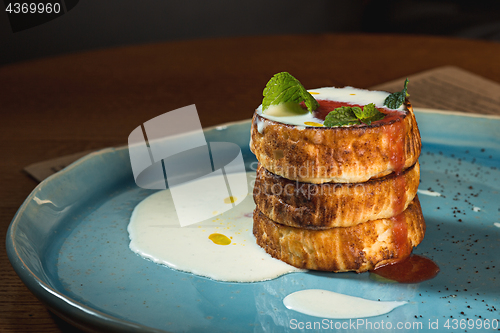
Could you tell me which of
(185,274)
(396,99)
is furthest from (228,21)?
(185,274)

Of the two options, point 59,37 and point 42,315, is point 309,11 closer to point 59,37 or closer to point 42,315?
point 59,37

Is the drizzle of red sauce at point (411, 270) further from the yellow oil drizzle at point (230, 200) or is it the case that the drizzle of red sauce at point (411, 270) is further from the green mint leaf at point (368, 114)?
the yellow oil drizzle at point (230, 200)

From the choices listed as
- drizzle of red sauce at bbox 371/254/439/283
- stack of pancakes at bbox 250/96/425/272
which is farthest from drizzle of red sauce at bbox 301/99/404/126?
drizzle of red sauce at bbox 371/254/439/283

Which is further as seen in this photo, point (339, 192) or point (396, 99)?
point (396, 99)

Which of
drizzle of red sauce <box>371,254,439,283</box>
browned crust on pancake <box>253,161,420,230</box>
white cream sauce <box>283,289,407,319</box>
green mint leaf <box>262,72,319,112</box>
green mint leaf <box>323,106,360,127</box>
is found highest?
green mint leaf <box>262,72,319,112</box>

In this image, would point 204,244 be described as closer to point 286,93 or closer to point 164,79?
point 286,93

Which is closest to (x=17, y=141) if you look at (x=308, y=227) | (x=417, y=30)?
(x=308, y=227)

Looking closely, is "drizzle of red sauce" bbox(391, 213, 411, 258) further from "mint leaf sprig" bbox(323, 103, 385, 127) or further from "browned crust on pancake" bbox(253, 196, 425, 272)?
"mint leaf sprig" bbox(323, 103, 385, 127)

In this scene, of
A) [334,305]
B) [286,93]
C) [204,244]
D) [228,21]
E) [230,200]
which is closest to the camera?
[334,305]
